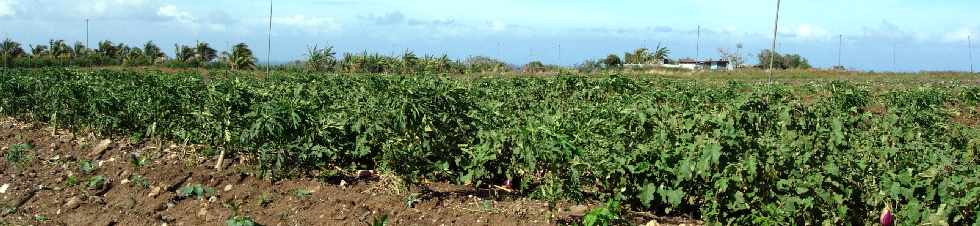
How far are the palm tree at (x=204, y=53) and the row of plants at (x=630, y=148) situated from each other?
43410mm

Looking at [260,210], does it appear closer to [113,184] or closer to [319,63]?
[113,184]

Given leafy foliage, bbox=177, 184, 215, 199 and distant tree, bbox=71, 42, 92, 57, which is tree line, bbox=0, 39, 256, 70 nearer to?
distant tree, bbox=71, 42, 92, 57

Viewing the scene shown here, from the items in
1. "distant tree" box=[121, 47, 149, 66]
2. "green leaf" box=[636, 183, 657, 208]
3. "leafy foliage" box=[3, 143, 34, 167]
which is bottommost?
"leafy foliage" box=[3, 143, 34, 167]

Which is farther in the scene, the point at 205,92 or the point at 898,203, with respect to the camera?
the point at 205,92

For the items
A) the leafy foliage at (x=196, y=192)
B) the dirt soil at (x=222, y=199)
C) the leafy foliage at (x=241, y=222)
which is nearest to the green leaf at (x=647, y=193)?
the dirt soil at (x=222, y=199)

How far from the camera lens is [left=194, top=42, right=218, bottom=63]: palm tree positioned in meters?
48.5

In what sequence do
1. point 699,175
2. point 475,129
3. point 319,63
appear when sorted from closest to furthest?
point 699,175 < point 475,129 < point 319,63

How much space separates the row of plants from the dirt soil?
0.16m

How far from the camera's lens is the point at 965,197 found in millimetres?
3723

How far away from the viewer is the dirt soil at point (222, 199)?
16.2 ft

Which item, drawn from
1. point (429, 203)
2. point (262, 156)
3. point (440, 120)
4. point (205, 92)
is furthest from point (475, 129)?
point (205, 92)

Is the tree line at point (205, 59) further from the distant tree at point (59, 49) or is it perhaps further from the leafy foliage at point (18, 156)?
the leafy foliage at point (18, 156)

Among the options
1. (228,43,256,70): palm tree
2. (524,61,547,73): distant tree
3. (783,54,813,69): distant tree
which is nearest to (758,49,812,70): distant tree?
(783,54,813,69): distant tree

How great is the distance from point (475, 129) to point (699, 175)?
5.93ft
